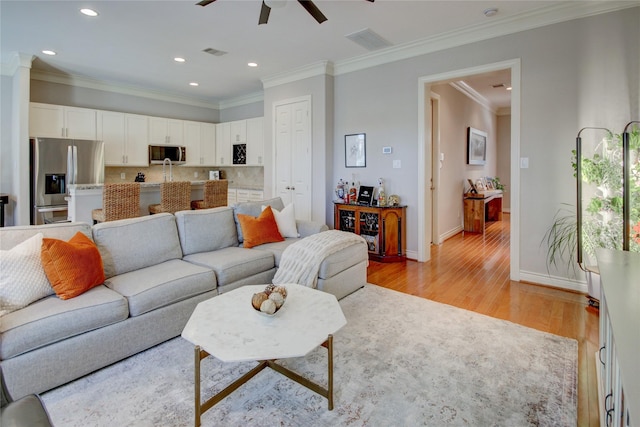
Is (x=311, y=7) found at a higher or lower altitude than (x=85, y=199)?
higher

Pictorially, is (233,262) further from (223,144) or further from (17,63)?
(223,144)

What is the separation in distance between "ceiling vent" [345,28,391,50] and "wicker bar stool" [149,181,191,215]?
9.40ft

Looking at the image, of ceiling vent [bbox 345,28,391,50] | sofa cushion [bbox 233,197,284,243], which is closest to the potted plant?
ceiling vent [bbox 345,28,391,50]

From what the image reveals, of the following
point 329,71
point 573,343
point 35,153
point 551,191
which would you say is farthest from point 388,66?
point 35,153

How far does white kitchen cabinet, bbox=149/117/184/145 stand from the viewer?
21.8 ft

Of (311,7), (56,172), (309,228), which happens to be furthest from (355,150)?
(56,172)

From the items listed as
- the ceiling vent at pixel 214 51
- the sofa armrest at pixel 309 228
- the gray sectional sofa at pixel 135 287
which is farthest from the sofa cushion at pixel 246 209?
the ceiling vent at pixel 214 51

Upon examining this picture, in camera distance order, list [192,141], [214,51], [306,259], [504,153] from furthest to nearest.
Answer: [504,153] < [192,141] < [214,51] < [306,259]

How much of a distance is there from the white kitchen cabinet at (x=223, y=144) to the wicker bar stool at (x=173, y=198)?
2.97 meters

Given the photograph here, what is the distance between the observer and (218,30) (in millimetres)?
3949

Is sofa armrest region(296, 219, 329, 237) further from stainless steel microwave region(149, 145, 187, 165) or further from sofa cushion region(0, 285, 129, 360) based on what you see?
stainless steel microwave region(149, 145, 187, 165)

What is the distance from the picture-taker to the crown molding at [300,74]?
5.17m

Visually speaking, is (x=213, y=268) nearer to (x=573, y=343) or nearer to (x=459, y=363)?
(x=459, y=363)

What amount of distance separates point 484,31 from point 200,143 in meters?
5.75
